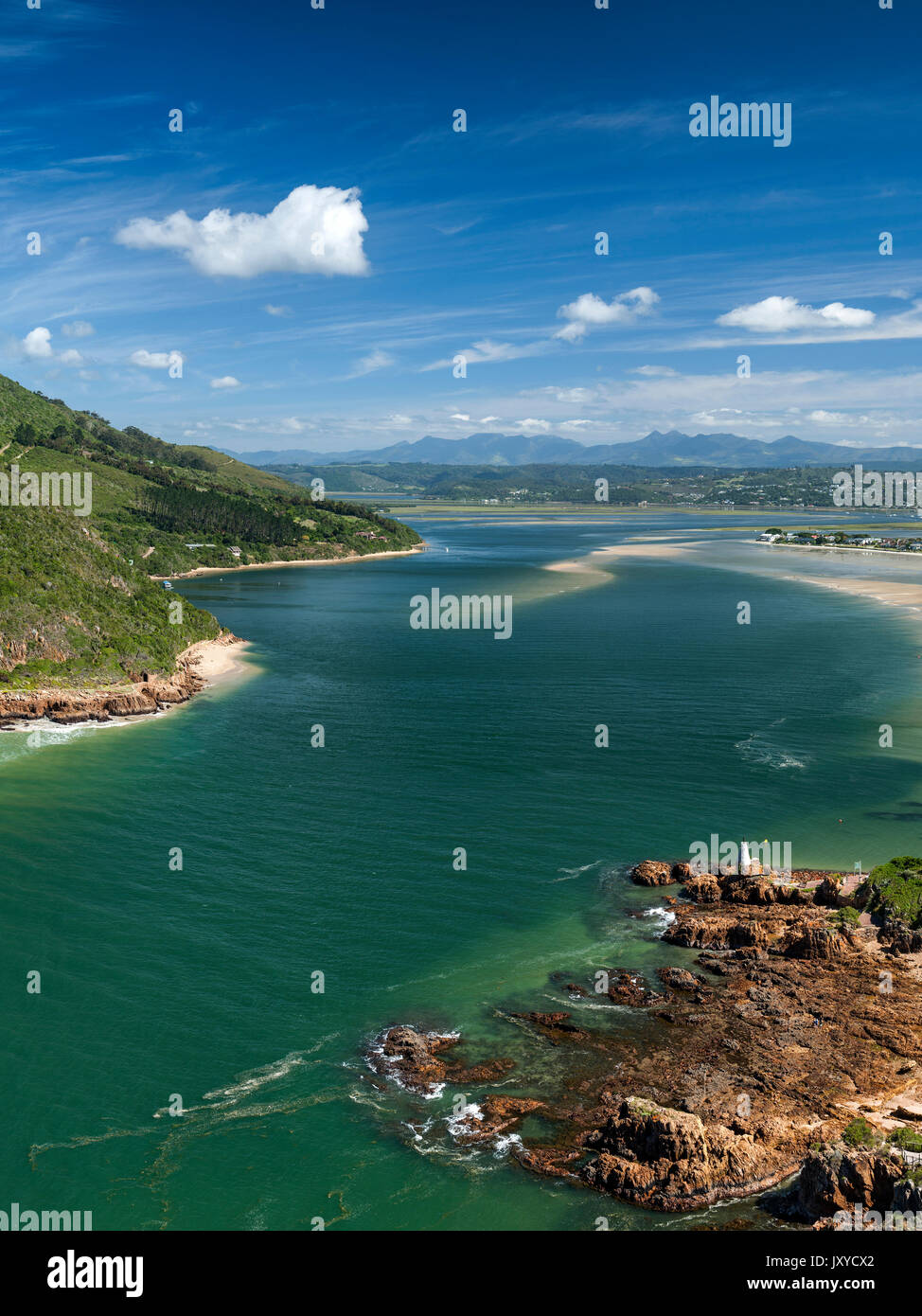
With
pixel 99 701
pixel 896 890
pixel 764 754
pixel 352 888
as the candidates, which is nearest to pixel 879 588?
pixel 764 754

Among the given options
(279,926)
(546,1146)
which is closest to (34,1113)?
(279,926)

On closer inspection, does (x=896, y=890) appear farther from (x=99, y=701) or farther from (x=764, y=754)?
(x=99, y=701)

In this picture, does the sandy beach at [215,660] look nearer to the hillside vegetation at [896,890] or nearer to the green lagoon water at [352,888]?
the green lagoon water at [352,888]

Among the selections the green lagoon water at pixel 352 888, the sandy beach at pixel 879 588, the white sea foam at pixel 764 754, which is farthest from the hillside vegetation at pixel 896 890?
the sandy beach at pixel 879 588

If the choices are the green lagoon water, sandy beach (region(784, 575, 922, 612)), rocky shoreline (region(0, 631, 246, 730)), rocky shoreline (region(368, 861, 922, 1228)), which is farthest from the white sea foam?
sandy beach (region(784, 575, 922, 612))

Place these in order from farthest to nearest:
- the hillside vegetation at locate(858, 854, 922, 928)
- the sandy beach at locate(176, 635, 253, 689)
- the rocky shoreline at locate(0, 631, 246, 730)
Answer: the sandy beach at locate(176, 635, 253, 689) → the rocky shoreline at locate(0, 631, 246, 730) → the hillside vegetation at locate(858, 854, 922, 928)

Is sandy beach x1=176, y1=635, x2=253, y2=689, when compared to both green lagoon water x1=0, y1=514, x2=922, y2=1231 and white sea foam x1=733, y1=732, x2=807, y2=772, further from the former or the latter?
white sea foam x1=733, y1=732, x2=807, y2=772

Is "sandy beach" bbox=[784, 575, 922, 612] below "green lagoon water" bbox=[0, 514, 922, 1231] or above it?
above
